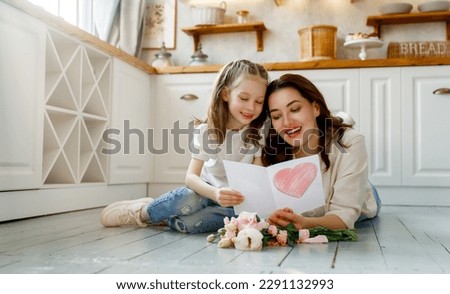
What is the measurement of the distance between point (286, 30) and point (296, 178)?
235 cm

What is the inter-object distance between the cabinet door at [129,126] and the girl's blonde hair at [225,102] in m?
1.06

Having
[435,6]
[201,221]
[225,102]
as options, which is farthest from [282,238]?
[435,6]

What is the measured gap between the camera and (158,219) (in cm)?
178

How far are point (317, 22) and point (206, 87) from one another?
0.95 metres

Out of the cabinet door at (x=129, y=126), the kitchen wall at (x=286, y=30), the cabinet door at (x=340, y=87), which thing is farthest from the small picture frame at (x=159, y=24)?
the cabinet door at (x=340, y=87)

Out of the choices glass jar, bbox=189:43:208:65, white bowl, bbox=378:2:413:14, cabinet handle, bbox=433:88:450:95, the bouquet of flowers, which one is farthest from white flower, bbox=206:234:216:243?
white bowl, bbox=378:2:413:14

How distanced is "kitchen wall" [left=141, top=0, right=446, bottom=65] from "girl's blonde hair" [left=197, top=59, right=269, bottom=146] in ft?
6.02

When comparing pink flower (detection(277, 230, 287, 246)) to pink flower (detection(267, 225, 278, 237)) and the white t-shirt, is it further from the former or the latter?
the white t-shirt

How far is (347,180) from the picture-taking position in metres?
1.58

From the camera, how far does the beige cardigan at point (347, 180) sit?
1.56m

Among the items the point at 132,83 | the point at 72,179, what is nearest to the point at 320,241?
the point at 72,179

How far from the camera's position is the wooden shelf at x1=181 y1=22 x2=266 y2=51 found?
355 cm

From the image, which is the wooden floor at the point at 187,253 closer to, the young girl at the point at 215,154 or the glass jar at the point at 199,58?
the young girl at the point at 215,154
